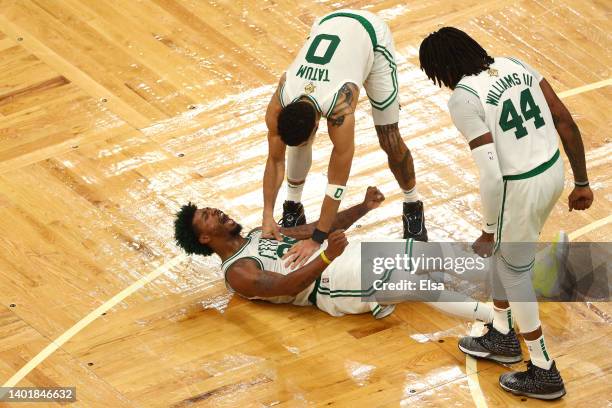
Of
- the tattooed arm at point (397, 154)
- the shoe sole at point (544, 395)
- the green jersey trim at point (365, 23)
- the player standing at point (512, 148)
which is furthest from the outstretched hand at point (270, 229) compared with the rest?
the shoe sole at point (544, 395)

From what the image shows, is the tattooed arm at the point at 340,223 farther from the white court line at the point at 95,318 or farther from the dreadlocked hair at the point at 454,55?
the dreadlocked hair at the point at 454,55

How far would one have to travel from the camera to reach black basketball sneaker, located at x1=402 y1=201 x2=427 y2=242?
813 cm

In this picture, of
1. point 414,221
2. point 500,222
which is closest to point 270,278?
point 414,221

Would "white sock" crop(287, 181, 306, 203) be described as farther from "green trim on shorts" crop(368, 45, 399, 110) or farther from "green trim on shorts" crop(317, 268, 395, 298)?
"green trim on shorts" crop(317, 268, 395, 298)

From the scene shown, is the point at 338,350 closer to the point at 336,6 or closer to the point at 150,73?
the point at 150,73

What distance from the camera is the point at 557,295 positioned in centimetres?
766


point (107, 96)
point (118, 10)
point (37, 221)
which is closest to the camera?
point (37, 221)

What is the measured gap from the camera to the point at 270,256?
7570mm

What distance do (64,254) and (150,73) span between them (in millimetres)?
2086

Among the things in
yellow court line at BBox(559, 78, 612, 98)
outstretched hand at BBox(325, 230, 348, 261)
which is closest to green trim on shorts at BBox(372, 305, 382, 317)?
outstretched hand at BBox(325, 230, 348, 261)

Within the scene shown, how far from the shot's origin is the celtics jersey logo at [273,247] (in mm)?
7574

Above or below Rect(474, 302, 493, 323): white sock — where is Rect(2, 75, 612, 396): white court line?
below

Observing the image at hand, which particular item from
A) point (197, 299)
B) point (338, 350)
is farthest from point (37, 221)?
point (338, 350)

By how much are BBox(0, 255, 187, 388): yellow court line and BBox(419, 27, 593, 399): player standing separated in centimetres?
218
